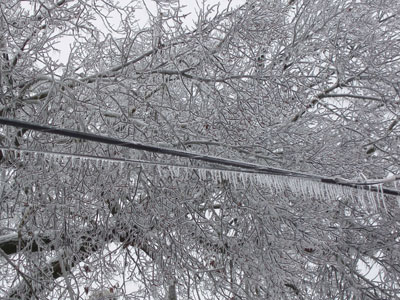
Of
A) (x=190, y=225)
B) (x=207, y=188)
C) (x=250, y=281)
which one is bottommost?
(x=250, y=281)

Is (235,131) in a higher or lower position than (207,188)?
higher

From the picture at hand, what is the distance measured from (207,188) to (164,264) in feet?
3.14

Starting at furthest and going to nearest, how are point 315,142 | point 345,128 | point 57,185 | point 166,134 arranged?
point 345,128 → point 315,142 → point 166,134 → point 57,185

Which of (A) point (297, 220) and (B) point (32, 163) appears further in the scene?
(A) point (297, 220)

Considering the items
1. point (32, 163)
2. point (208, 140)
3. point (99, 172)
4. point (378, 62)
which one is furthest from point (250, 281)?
point (378, 62)

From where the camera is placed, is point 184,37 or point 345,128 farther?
point 345,128

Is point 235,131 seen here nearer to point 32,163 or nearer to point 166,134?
point 166,134

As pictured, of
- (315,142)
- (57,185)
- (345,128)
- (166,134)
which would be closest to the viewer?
(57,185)

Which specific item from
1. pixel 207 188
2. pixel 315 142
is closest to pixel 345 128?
pixel 315 142

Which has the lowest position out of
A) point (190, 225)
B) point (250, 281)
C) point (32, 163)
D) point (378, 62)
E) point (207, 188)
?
point (250, 281)

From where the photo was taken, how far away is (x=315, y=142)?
17.5 ft

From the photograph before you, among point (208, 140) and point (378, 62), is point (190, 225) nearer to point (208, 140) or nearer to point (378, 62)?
point (208, 140)

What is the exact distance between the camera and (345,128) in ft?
19.8

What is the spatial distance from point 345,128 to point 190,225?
7.22 ft
